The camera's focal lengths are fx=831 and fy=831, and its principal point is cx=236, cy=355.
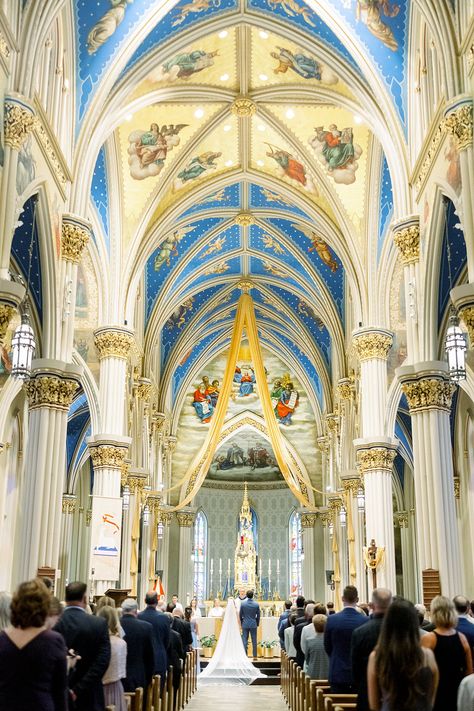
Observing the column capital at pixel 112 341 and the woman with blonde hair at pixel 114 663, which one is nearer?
the woman with blonde hair at pixel 114 663

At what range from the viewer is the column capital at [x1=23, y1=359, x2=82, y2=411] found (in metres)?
14.5

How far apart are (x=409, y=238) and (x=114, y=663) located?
1054 centimetres

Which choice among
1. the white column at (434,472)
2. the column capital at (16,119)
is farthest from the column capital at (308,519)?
the column capital at (16,119)

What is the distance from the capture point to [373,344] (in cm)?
2059

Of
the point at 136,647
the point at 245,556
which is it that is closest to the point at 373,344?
the point at 136,647

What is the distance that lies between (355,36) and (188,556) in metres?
24.6

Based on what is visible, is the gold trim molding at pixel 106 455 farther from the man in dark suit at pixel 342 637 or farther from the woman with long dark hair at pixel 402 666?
the woman with long dark hair at pixel 402 666

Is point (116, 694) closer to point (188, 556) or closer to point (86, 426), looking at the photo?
point (86, 426)

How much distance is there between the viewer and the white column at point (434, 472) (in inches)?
520

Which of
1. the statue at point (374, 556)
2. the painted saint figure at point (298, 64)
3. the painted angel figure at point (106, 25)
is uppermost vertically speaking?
the painted saint figure at point (298, 64)

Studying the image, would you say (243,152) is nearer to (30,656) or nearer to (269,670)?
(269,670)

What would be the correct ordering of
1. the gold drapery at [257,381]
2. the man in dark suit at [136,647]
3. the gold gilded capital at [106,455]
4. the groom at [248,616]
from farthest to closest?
the gold drapery at [257,381]
the gold gilded capital at [106,455]
the groom at [248,616]
the man in dark suit at [136,647]

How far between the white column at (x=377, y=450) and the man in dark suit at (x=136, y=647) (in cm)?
1160

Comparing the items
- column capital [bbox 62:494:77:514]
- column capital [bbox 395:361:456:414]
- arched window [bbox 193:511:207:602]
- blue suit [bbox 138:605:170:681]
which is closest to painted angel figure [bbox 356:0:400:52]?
column capital [bbox 395:361:456:414]
